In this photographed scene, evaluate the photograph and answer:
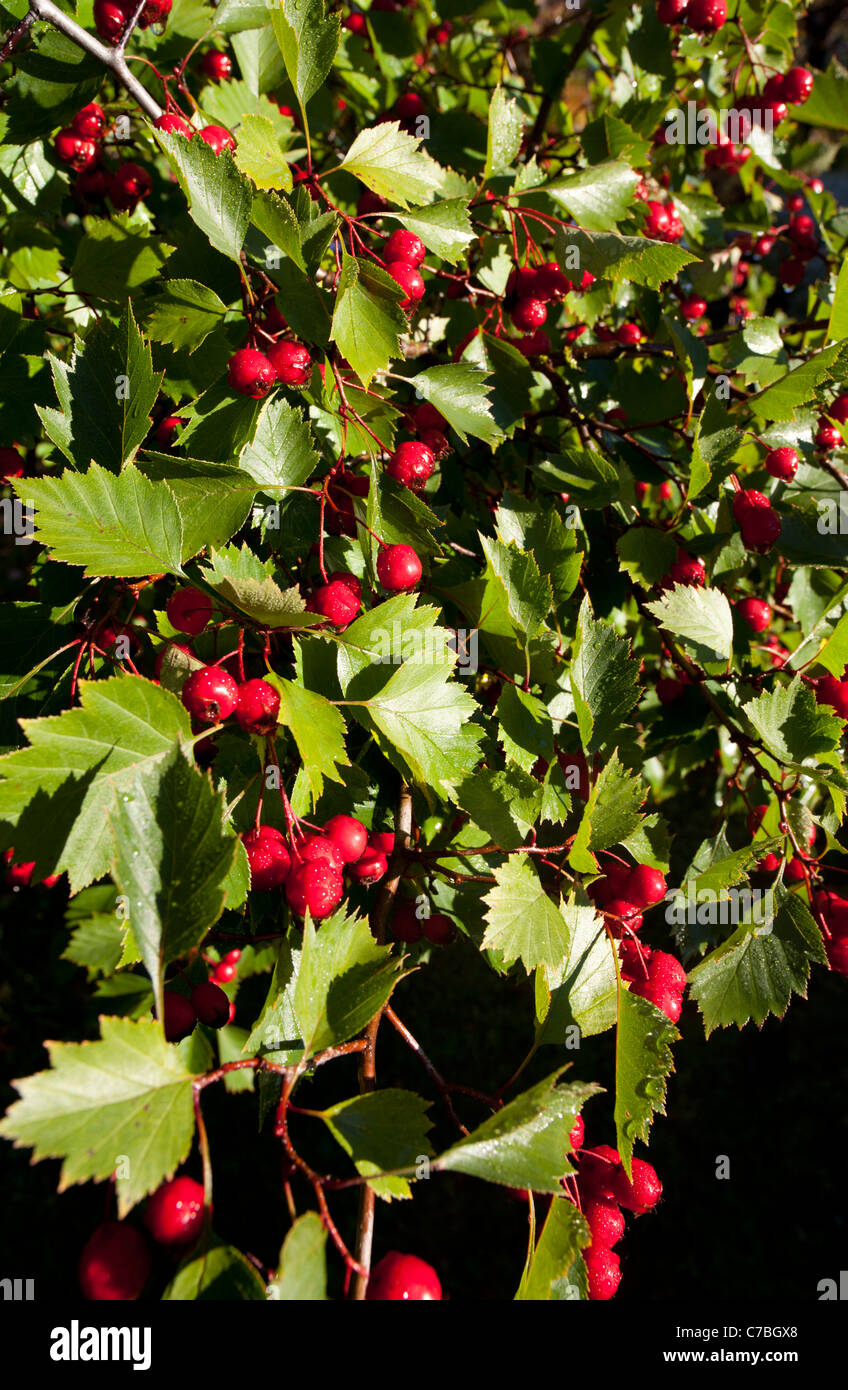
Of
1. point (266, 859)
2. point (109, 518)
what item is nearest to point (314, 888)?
point (266, 859)

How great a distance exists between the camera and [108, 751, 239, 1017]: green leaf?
1023 millimetres

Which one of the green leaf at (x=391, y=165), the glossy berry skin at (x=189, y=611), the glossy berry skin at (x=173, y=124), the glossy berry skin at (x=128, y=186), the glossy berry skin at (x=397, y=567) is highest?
the glossy berry skin at (x=128, y=186)

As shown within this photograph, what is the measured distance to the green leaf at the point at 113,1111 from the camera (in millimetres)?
855

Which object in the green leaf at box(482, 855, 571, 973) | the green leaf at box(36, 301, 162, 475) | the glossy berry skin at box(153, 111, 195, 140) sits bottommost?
the green leaf at box(482, 855, 571, 973)

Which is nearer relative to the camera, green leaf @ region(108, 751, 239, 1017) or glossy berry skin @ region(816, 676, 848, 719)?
green leaf @ region(108, 751, 239, 1017)

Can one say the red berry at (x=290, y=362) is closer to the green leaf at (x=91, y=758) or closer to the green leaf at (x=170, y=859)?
the green leaf at (x=91, y=758)

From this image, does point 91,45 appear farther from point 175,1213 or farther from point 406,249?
point 175,1213

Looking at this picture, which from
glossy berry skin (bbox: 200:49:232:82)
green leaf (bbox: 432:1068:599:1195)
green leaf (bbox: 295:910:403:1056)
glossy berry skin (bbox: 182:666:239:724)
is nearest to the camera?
green leaf (bbox: 432:1068:599:1195)

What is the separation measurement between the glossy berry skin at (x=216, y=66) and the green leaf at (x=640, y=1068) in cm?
241

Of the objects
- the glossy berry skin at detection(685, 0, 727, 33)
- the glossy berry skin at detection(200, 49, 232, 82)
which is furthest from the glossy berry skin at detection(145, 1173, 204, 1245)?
the glossy berry skin at detection(685, 0, 727, 33)

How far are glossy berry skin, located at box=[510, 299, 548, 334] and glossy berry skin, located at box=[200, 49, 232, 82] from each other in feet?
3.40

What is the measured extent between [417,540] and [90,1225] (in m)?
3.00

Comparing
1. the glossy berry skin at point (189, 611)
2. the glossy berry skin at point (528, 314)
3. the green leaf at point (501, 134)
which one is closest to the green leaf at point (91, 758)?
the glossy berry skin at point (189, 611)

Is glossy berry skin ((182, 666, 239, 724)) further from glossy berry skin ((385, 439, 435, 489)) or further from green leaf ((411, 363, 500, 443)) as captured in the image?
green leaf ((411, 363, 500, 443))
